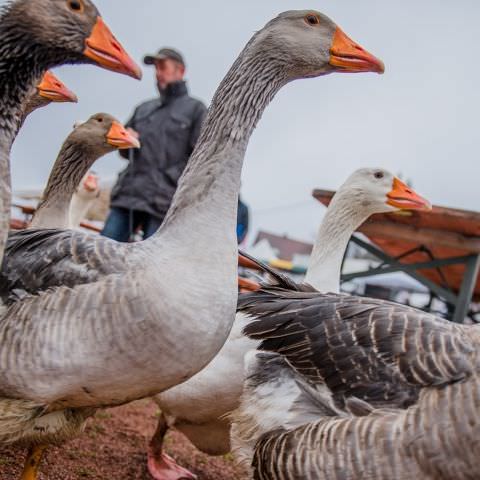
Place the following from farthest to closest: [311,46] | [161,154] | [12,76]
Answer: [161,154] → [311,46] → [12,76]

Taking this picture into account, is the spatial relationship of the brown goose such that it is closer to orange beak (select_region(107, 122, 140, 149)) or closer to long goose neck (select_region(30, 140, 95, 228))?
long goose neck (select_region(30, 140, 95, 228))

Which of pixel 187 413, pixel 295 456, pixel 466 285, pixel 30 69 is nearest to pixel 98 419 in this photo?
pixel 187 413

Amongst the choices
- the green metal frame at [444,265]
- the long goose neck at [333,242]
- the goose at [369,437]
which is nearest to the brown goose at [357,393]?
the goose at [369,437]

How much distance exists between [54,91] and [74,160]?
592 millimetres

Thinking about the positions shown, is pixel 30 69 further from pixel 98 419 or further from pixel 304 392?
pixel 98 419

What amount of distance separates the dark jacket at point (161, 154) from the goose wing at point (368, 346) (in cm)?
255

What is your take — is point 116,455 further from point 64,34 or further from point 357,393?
point 64,34

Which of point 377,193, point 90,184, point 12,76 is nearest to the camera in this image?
point 12,76

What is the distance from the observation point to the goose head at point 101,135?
163 inches

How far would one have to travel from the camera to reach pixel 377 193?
4.66 meters

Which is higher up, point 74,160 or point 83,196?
point 74,160

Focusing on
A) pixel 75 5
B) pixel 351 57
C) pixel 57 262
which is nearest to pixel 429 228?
pixel 351 57

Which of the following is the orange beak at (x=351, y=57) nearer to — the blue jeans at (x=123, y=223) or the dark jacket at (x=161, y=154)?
the dark jacket at (x=161, y=154)

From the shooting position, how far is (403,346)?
8.08 ft
